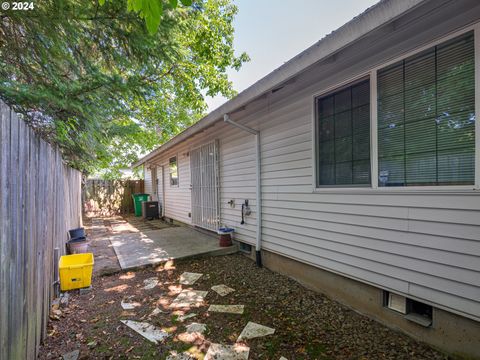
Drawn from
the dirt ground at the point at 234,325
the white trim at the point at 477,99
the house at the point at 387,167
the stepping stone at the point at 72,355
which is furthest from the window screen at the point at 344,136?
the stepping stone at the point at 72,355

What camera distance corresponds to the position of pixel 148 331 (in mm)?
2480

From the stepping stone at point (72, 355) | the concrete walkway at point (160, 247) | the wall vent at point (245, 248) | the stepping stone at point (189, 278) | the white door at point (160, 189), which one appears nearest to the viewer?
the stepping stone at point (72, 355)

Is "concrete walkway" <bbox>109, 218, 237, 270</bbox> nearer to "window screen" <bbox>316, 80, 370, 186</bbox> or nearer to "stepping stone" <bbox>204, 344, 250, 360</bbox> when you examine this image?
"stepping stone" <bbox>204, 344, 250, 360</bbox>

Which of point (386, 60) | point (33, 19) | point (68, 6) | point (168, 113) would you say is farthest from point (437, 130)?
point (168, 113)

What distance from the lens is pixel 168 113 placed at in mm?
11219

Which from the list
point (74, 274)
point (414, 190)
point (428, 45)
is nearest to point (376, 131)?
point (414, 190)

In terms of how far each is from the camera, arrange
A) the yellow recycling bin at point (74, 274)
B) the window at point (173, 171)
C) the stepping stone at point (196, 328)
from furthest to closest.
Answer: the window at point (173, 171)
the yellow recycling bin at point (74, 274)
the stepping stone at point (196, 328)

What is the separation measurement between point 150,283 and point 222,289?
1.14 m

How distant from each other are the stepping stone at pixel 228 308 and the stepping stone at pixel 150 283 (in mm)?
1125

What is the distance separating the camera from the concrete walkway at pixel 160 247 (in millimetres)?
4406

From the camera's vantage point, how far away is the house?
1.93 meters

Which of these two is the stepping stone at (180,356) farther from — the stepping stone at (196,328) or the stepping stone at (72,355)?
the stepping stone at (72,355)

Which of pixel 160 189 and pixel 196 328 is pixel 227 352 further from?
pixel 160 189

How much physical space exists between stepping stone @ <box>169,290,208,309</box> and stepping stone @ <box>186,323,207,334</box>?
16.5 inches
